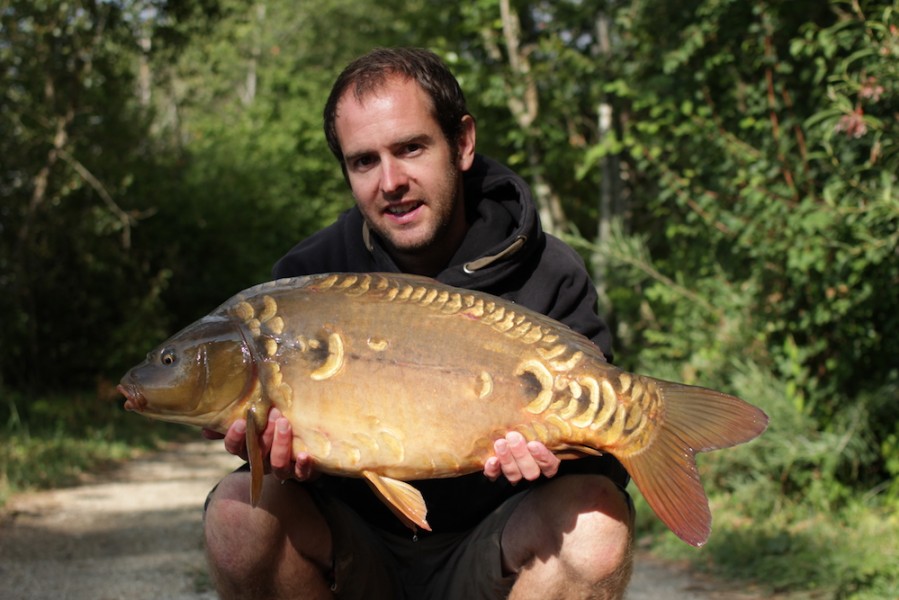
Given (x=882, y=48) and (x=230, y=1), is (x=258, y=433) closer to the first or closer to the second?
(x=882, y=48)

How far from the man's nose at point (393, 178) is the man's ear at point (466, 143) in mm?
218

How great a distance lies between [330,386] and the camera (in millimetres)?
1869

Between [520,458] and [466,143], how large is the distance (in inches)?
35.9

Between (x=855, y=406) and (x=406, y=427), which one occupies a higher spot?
(x=406, y=427)

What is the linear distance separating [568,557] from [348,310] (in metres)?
0.67

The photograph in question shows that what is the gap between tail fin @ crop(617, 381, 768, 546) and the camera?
6.03ft

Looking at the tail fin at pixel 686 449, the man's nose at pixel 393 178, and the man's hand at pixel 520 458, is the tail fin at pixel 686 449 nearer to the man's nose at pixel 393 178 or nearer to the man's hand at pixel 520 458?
the man's hand at pixel 520 458

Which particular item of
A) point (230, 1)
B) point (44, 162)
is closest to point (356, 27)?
point (230, 1)

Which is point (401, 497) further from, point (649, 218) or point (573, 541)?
point (649, 218)

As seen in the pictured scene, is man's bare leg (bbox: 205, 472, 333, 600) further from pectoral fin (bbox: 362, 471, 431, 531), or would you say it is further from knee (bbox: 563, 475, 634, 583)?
knee (bbox: 563, 475, 634, 583)

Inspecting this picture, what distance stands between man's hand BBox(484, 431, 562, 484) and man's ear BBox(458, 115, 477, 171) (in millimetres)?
824

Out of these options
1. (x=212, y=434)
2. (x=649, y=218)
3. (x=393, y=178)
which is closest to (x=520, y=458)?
(x=212, y=434)

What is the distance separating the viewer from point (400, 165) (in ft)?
7.47

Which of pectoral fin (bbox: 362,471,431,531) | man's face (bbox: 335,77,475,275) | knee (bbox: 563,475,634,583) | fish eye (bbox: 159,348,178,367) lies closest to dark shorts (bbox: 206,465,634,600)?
knee (bbox: 563,475,634,583)
